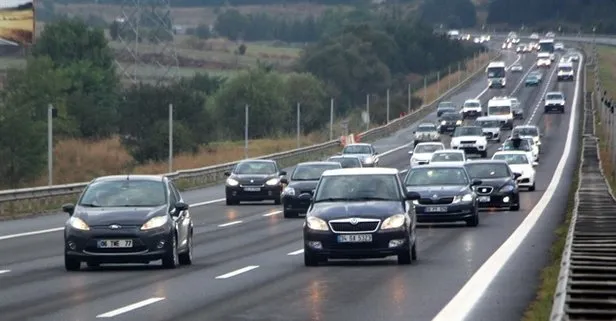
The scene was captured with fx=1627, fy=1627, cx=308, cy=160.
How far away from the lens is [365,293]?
20266mm

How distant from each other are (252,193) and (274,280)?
28.4m

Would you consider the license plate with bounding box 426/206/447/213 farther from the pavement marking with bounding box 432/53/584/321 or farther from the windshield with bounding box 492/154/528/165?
the windshield with bounding box 492/154/528/165

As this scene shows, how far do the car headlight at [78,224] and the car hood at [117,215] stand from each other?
55 millimetres

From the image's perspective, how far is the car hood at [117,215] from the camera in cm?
2459

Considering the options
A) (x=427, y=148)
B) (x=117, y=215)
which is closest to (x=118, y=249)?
(x=117, y=215)

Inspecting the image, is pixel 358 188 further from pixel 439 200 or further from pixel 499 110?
pixel 499 110

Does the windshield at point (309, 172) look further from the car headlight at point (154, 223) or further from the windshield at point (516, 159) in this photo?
the car headlight at point (154, 223)

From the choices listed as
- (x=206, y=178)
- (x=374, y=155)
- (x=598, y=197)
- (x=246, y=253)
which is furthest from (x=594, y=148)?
(x=246, y=253)

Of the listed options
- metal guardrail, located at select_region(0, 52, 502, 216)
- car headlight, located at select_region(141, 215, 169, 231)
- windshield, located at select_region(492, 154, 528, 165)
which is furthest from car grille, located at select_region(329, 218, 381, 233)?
windshield, located at select_region(492, 154, 528, 165)

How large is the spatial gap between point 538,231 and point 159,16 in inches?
2592

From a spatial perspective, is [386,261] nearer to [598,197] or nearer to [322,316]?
[322,316]

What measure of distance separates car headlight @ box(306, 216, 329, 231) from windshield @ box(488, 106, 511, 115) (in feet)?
271

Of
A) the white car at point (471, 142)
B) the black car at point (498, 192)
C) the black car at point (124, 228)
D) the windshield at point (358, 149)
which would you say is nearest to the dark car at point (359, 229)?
the black car at point (124, 228)

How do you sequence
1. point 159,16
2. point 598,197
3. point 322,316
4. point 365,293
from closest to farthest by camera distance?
1. point 322,316
2. point 365,293
3. point 598,197
4. point 159,16
